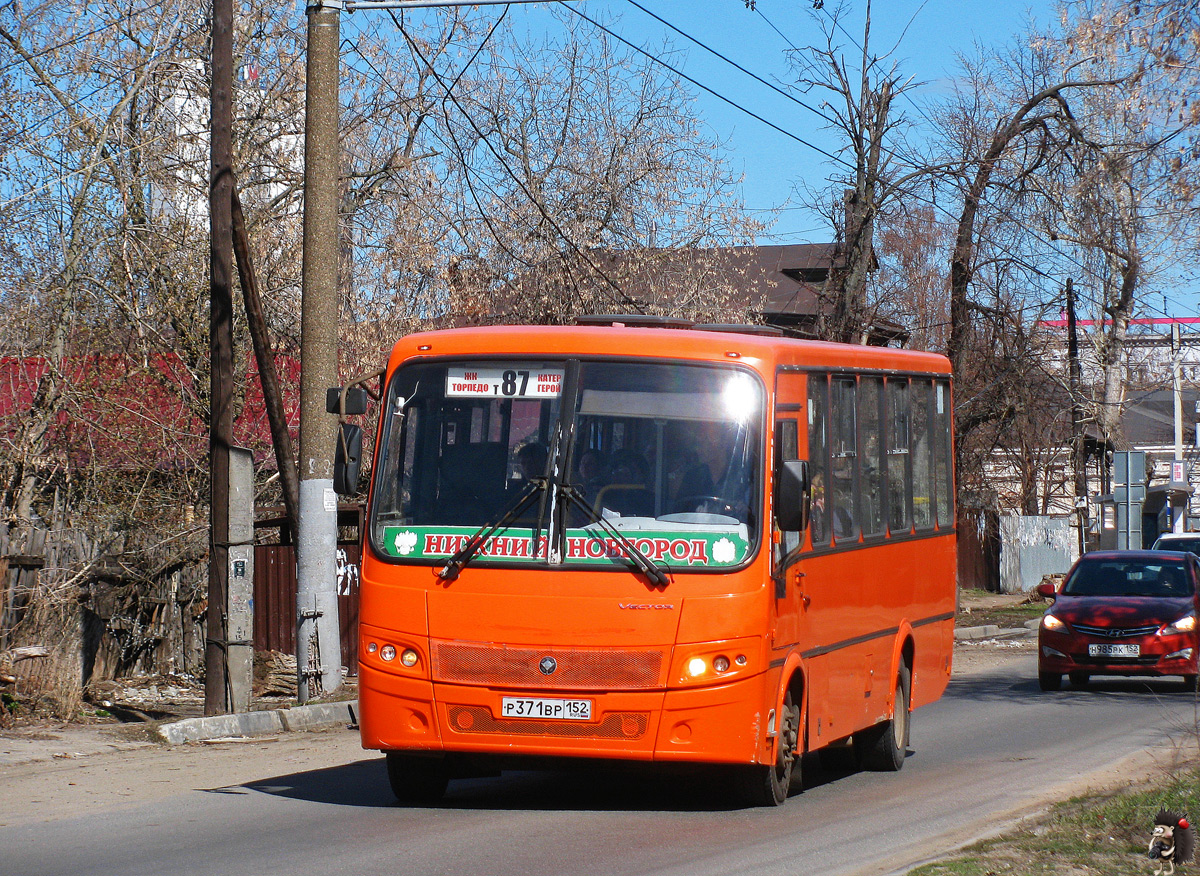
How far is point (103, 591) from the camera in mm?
17156

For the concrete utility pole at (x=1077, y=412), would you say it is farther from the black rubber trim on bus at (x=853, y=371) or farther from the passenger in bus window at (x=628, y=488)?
the passenger in bus window at (x=628, y=488)

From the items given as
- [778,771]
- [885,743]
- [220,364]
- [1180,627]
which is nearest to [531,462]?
[778,771]

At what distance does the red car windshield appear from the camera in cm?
1872

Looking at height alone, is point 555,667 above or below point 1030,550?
above

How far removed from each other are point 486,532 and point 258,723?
5.84 meters

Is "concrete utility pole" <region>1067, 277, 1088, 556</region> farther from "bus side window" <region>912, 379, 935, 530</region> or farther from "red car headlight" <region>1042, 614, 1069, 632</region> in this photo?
"bus side window" <region>912, 379, 935, 530</region>

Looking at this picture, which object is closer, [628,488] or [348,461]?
[628,488]

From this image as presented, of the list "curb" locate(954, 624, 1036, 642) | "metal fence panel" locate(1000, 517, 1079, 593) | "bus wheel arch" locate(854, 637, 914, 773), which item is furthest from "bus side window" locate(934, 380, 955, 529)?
"metal fence panel" locate(1000, 517, 1079, 593)

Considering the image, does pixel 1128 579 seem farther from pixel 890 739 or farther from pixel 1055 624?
pixel 890 739

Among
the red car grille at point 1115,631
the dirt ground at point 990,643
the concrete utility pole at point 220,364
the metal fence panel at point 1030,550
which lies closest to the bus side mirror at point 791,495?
the concrete utility pole at point 220,364

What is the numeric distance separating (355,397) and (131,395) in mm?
11238

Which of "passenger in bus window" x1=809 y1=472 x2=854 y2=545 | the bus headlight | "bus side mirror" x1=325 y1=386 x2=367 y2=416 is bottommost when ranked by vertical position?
the bus headlight

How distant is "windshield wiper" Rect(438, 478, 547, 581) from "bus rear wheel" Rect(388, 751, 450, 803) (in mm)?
1252

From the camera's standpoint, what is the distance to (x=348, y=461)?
355 inches
